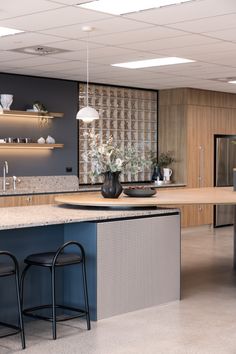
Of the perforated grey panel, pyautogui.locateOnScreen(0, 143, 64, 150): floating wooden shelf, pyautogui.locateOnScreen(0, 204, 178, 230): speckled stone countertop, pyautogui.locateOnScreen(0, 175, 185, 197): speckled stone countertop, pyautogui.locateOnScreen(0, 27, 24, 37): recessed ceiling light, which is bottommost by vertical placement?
the perforated grey panel

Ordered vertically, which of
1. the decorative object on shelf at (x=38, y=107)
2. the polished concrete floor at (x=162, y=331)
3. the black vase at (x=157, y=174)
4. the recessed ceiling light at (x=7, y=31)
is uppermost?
the recessed ceiling light at (x=7, y=31)

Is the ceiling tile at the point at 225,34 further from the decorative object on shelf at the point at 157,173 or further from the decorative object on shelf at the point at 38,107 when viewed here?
the decorative object on shelf at the point at 157,173

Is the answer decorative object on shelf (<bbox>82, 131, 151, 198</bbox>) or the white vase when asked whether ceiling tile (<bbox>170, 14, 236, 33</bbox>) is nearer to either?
decorative object on shelf (<bbox>82, 131, 151, 198</bbox>)

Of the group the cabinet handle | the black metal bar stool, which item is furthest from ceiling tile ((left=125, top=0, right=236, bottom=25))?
the cabinet handle

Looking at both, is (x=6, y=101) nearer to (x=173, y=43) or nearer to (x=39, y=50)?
(x=39, y=50)

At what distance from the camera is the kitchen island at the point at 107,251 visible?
529 cm

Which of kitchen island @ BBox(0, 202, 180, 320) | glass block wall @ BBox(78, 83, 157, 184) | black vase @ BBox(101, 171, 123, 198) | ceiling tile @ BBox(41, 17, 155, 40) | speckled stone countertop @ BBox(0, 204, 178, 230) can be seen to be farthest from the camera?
glass block wall @ BBox(78, 83, 157, 184)

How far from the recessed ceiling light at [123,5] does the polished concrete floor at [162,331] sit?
8.38 feet

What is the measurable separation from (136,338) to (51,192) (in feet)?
14.0

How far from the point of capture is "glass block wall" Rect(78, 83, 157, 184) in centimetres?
1024

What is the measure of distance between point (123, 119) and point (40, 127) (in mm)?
1722

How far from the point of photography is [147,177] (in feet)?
37.3

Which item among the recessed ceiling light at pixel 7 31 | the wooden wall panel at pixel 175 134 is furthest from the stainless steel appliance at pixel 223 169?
the recessed ceiling light at pixel 7 31

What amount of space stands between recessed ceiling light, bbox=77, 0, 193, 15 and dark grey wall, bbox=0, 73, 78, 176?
13.3 ft
